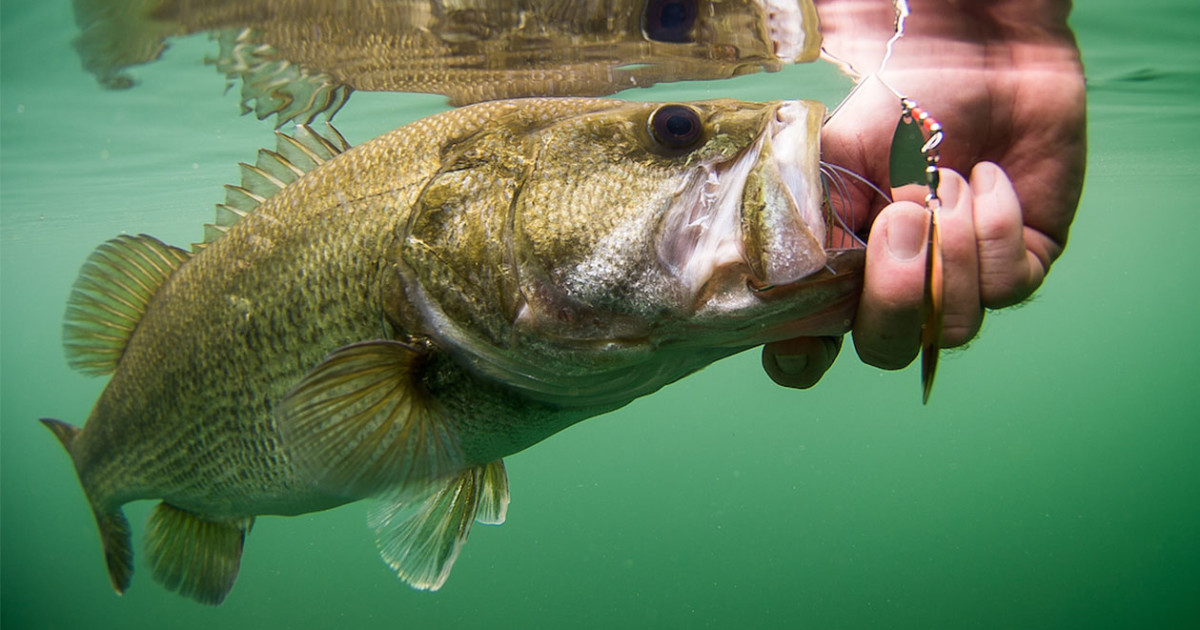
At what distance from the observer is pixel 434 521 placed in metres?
2.23

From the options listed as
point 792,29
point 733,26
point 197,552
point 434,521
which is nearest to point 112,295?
point 197,552

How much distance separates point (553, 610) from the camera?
3105 cm

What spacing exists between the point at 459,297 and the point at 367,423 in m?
0.44

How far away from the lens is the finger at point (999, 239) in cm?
165

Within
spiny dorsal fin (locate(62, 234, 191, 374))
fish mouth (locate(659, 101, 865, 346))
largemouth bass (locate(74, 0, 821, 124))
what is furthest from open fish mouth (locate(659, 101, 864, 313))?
largemouth bass (locate(74, 0, 821, 124))

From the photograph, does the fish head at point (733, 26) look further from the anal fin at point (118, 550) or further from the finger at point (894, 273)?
the anal fin at point (118, 550)

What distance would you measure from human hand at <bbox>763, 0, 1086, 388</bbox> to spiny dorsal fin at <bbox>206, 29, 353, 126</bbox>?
544cm

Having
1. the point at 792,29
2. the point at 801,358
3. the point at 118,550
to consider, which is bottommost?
the point at 118,550

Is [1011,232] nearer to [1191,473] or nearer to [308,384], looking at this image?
[308,384]

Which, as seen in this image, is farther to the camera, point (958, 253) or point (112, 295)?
point (112, 295)

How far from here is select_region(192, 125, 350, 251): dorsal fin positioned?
242 centimetres

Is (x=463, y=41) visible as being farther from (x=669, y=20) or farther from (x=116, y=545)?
(x=116, y=545)

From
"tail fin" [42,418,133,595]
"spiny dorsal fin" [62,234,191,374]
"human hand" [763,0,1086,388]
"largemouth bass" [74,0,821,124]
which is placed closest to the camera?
"human hand" [763,0,1086,388]

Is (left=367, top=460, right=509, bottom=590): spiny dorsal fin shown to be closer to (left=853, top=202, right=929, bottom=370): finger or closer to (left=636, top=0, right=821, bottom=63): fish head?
(left=853, top=202, right=929, bottom=370): finger
